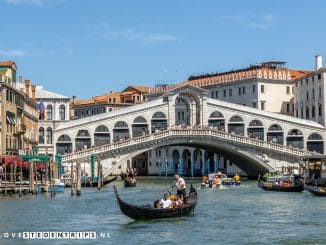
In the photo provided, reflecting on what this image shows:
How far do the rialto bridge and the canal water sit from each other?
11.9m

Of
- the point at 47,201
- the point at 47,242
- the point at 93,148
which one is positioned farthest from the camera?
the point at 93,148

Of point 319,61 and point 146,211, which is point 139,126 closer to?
point 319,61

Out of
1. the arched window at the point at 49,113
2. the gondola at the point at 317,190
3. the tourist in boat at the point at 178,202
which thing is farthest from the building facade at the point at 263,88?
the tourist in boat at the point at 178,202

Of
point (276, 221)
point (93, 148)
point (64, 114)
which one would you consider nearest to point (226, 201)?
point (276, 221)

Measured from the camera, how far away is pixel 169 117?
44062mm

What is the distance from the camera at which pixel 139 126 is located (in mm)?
43969

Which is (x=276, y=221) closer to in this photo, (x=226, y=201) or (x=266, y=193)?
(x=226, y=201)

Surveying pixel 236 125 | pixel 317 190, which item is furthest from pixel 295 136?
pixel 317 190

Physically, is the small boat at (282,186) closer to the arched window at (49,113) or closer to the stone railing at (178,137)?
the stone railing at (178,137)

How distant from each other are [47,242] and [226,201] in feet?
37.0

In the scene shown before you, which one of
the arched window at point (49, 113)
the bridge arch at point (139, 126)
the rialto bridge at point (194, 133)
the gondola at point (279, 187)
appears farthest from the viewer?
the arched window at point (49, 113)

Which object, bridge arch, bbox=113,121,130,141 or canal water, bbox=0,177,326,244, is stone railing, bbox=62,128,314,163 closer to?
bridge arch, bbox=113,121,130,141

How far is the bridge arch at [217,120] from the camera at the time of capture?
44.7 m

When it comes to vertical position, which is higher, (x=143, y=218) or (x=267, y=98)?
(x=267, y=98)
